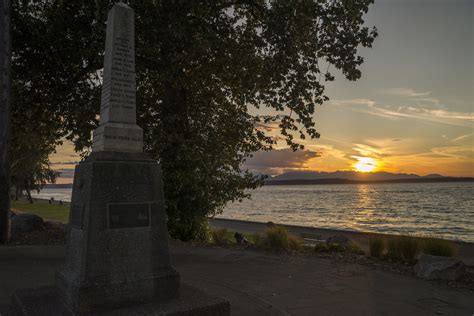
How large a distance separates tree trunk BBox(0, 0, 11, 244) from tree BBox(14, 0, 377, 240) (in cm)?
94

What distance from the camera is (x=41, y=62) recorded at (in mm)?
14133

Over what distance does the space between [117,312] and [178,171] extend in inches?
334

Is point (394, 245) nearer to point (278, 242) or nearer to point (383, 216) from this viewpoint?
point (278, 242)

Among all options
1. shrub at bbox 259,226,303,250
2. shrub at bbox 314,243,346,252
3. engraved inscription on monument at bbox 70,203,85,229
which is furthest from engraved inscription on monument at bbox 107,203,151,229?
shrub at bbox 314,243,346,252

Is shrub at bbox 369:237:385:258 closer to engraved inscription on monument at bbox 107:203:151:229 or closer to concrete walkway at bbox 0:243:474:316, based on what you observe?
concrete walkway at bbox 0:243:474:316

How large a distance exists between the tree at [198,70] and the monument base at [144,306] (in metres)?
7.59

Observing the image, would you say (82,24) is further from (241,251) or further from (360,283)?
(360,283)

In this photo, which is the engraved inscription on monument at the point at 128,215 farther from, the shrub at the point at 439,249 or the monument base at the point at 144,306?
the shrub at the point at 439,249

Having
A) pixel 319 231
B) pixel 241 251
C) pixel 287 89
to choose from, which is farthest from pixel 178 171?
pixel 319 231

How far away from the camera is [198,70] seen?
45.7ft

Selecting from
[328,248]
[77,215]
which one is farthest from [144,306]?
[328,248]

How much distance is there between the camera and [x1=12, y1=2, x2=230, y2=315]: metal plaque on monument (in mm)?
4969

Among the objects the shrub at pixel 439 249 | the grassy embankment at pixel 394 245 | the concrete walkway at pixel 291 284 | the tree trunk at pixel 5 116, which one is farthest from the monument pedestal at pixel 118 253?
the tree trunk at pixel 5 116

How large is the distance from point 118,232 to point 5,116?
952 centimetres
